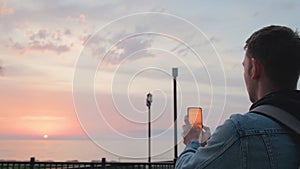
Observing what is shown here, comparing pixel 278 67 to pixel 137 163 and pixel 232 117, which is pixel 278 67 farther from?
pixel 137 163

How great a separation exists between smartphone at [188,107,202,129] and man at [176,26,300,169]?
8.4 inches

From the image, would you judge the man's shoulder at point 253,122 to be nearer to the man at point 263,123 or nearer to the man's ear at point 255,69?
the man at point 263,123

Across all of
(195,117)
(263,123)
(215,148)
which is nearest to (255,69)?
(263,123)

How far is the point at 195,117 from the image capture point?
2.17 m

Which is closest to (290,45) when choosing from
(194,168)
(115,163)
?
(194,168)

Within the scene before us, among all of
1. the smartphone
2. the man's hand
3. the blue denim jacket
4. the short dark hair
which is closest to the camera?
the blue denim jacket

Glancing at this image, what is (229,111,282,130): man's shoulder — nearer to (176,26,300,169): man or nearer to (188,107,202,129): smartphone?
(176,26,300,169): man

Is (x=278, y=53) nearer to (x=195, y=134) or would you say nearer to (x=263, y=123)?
(x=263, y=123)

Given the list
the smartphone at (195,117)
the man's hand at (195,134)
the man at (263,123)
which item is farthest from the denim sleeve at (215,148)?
the smartphone at (195,117)

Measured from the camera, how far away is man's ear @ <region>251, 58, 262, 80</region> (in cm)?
172

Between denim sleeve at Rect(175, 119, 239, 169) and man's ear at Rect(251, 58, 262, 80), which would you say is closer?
denim sleeve at Rect(175, 119, 239, 169)

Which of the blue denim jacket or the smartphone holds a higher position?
the smartphone

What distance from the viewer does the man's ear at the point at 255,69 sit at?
1.72 metres

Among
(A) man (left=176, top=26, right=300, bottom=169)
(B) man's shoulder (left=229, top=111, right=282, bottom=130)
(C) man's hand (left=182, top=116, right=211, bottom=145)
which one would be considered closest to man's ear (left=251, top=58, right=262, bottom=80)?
(A) man (left=176, top=26, right=300, bottom=169)
